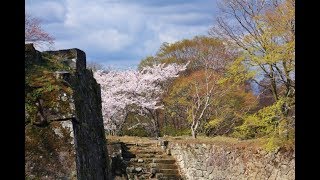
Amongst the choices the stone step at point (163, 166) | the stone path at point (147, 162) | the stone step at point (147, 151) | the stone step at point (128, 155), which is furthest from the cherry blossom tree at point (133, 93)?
the stone step at point (163, 166)

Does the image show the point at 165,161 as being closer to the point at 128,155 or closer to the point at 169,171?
the point at 169,171

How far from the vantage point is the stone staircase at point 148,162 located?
734 inches

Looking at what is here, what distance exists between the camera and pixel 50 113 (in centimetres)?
342

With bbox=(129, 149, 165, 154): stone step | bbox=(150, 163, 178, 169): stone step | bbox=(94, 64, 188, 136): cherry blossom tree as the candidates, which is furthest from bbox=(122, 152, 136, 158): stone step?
bbox=(94, 64, 188, 136): cherry blossom tree

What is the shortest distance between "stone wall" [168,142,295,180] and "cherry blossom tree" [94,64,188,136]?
21.2 feet

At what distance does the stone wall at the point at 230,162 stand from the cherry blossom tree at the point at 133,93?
6459 millimetres

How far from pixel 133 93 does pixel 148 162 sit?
856 centimetres

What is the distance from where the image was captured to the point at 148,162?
19438 mm

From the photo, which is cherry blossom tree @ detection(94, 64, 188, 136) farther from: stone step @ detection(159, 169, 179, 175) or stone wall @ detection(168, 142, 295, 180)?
stone step @ detection(159, 169, 179, 175)

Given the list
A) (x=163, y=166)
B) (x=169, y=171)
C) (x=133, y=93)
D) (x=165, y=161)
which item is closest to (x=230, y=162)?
(x=169, y=171)

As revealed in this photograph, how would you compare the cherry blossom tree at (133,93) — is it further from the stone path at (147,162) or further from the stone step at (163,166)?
the stone step at (163,166)

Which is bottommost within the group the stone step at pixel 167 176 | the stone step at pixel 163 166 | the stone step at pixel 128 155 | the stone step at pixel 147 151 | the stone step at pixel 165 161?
the stone step at pixel 167 176
